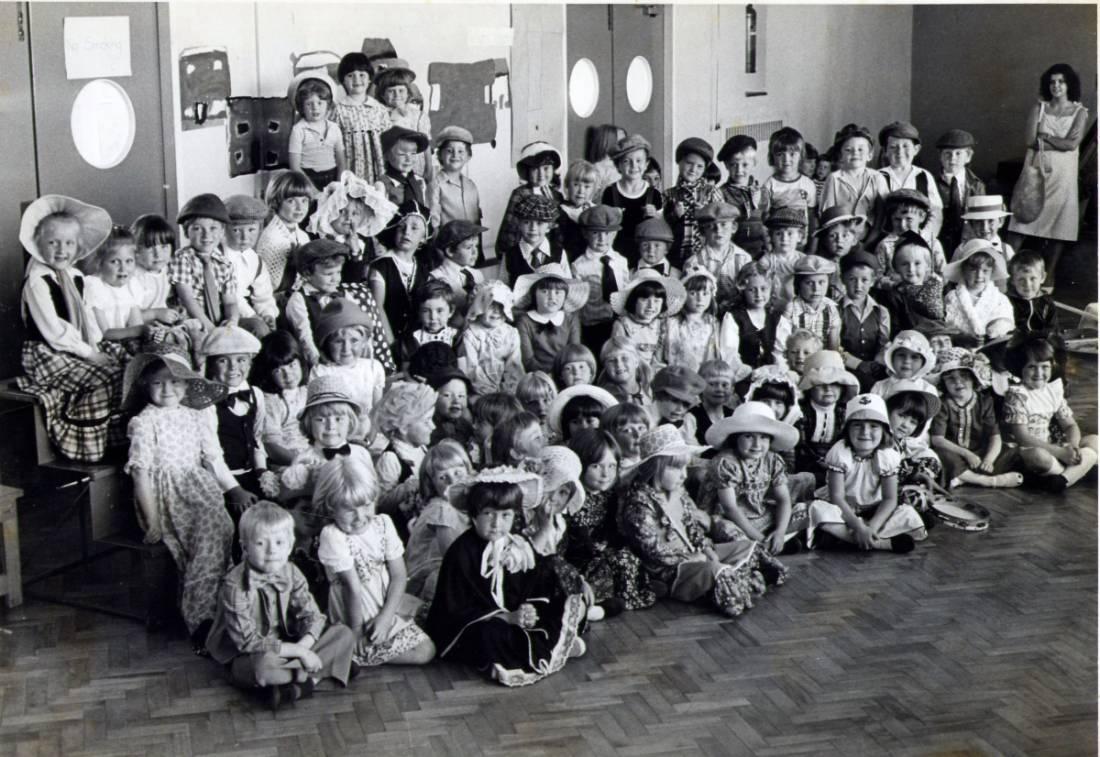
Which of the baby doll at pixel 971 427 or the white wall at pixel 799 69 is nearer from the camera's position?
the baby doll at pixel 971 427

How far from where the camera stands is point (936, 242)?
8898 mm

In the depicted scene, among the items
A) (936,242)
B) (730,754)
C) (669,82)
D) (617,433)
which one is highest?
(669,82)

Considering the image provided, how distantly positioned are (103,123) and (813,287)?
12.4 ft

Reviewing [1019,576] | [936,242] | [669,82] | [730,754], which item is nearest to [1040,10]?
[669,82]

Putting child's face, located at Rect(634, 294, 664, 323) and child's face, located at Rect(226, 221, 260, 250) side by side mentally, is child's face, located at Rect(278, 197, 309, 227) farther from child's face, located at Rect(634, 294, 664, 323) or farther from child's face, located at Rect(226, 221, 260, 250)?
child's face, located at Rect(634, 294, 664, 323)

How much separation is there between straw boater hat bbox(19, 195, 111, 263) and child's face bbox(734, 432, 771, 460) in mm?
2943

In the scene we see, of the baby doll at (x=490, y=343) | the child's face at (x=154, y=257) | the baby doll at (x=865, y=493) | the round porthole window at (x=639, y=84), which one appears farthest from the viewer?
the round porthole window at (x=639, y=84)

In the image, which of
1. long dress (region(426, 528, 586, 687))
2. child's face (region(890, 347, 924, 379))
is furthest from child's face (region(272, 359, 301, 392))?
child's face (region(890, 347, 924, 379))

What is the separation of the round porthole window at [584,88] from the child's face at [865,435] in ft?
16.5

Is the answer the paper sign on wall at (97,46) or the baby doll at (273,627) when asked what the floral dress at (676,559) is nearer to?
the baby doll at (273,627)

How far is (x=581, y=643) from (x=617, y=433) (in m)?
1.09

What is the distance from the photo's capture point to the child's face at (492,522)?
5.45 meters

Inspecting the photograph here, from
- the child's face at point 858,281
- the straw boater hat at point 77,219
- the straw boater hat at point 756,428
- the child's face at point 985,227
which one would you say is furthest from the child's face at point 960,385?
the straw boater hat at point 77,219

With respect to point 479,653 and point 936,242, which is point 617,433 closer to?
point 479,653
